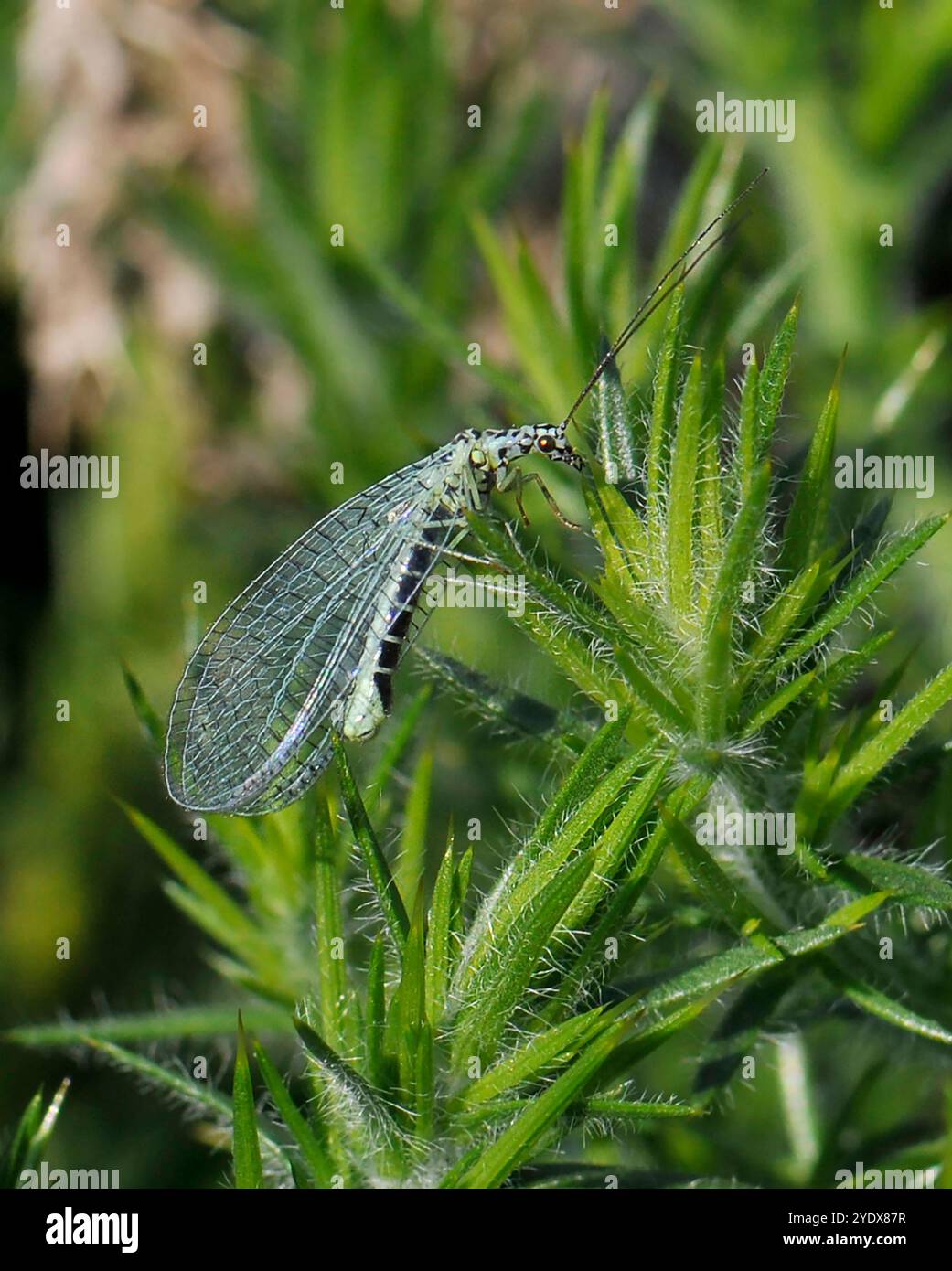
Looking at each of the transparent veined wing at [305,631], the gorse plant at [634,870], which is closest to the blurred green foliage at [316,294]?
the transparent veined wing at [305,631]

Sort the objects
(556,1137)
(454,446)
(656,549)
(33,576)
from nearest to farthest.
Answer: (556,1137), (656,549), (454,446), (33,576)

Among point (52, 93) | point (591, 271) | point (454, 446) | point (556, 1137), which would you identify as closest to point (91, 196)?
point (52, 93)

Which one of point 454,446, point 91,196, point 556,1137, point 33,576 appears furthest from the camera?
point 91,196

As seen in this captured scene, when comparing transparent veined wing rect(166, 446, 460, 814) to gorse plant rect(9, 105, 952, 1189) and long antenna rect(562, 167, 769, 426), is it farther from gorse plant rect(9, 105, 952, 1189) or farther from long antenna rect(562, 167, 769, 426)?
gorse plant rect(9, 105, 952, 1189)

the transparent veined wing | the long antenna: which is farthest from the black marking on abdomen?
the long antenna

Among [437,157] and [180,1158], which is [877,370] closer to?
[437,157]

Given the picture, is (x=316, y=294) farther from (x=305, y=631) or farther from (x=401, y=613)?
(x=401, y=613)

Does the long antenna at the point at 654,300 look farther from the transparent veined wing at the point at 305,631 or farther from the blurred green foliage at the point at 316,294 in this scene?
the transparent veined wing at the point at 305,631

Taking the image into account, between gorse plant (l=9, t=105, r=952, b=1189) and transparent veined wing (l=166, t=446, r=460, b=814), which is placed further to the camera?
transparent veined wing (l=166, t=446, r=460, b=814)
